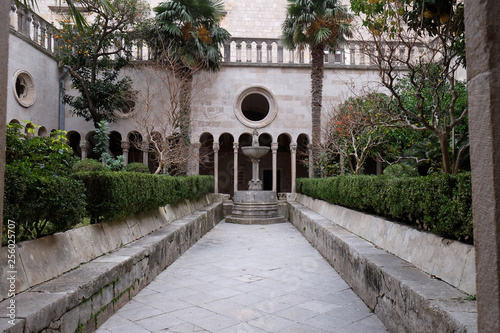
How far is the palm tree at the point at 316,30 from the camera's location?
516 inches

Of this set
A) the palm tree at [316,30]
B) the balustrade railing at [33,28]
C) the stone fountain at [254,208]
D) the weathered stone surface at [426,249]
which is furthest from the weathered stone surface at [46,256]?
the balustrade railing at [33,28]

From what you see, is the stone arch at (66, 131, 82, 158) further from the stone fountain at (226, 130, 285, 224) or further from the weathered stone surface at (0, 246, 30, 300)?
the weathered stone surface at (0, 246, 30, 300)

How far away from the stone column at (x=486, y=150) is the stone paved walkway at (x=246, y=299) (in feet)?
5.49

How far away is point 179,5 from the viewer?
13789 mm

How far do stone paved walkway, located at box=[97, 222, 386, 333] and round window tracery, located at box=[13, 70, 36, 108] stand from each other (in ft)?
35.3

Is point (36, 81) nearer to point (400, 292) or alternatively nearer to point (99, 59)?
point (99, 59)

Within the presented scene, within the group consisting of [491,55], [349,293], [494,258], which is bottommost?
[349,293]

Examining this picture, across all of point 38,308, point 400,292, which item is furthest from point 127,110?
point 400,292

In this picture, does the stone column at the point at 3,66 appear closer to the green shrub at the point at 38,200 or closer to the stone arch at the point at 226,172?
the green shrub at the point at 38,200

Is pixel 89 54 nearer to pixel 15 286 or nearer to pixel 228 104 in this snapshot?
pixel 228 104

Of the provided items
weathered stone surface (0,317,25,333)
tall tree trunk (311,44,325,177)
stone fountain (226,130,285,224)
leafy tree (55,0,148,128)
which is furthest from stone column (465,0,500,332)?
leafy tree (55,0,148,128)

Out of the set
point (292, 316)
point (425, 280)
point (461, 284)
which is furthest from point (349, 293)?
point (461, 284)

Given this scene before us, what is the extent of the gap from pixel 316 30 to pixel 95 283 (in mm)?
12989

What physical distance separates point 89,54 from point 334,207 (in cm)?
1199
